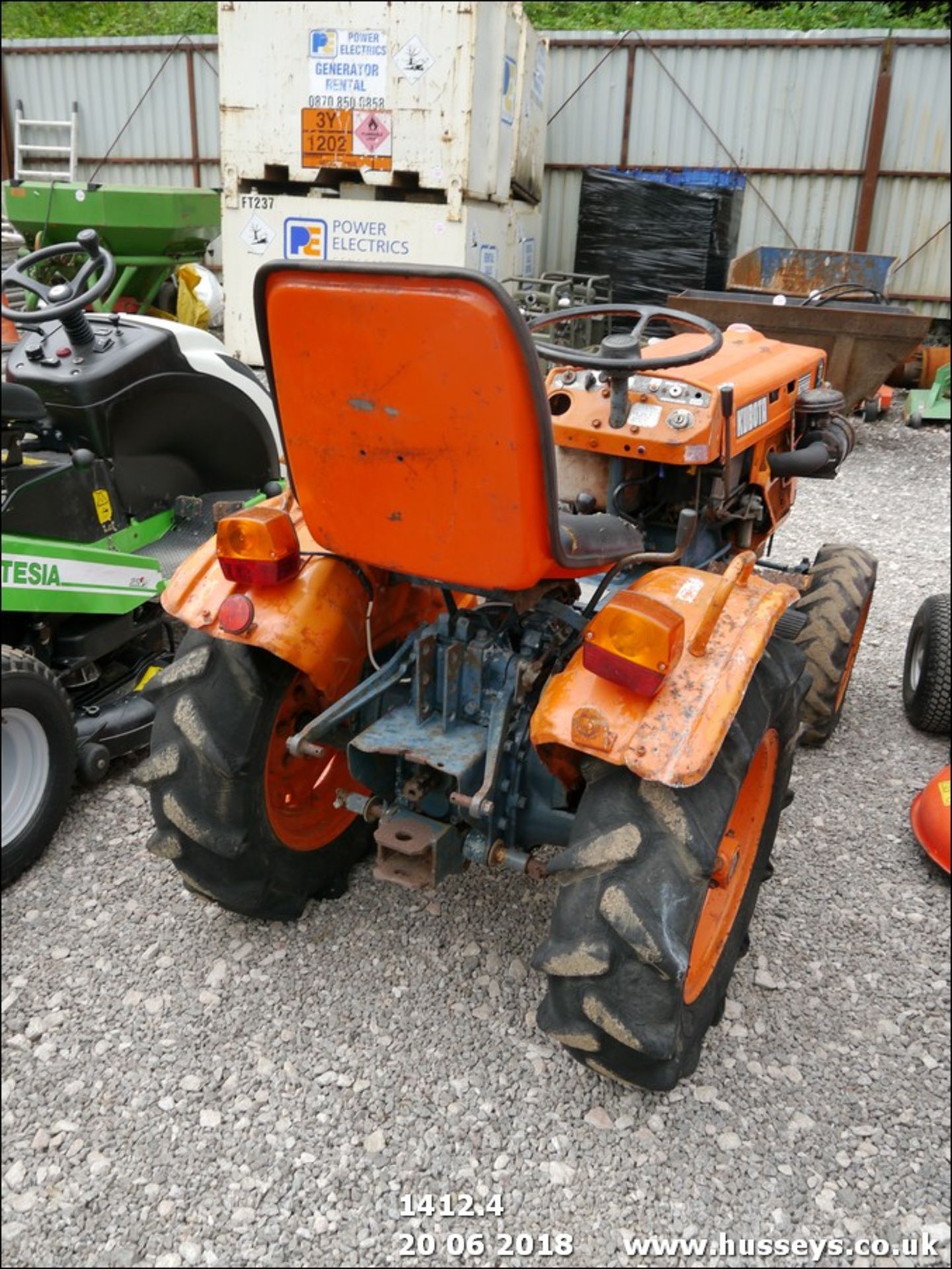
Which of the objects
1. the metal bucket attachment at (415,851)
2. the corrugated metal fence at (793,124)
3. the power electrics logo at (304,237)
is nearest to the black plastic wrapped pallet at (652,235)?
the corrugated metal fence at (793,124)

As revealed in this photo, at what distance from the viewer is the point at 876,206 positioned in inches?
352

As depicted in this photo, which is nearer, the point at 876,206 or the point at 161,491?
the point at 161,491

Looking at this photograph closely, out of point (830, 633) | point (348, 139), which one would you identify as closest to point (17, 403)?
point (830, 633)

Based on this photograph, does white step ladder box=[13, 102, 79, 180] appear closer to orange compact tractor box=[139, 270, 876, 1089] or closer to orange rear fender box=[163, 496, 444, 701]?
orange compact tractor box=[139, 270, 876, 1089]

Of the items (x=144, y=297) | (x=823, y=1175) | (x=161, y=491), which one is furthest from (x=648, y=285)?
(x=823, y=1175)

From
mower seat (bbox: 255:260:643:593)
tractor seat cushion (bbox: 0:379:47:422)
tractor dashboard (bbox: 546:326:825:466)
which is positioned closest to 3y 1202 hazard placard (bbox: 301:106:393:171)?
tractor dashboard (bbox: 546:326:825:466)

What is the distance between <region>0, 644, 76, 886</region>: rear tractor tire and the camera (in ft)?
7.34

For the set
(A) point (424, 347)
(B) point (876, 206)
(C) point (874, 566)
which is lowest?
(C) point (874, 566)

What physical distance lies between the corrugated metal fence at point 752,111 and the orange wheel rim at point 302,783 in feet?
26.1

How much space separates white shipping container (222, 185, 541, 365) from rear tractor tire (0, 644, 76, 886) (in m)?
4.76

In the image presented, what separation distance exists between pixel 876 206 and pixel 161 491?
797cm

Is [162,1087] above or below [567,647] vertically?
below

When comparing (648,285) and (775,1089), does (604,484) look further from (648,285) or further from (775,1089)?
(648,285)
